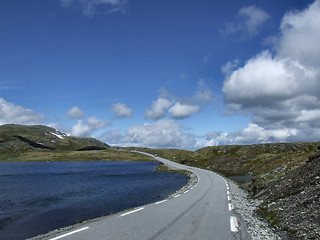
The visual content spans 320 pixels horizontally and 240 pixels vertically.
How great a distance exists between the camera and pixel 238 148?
10525 centimetres

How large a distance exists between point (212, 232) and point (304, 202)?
26.5 feet

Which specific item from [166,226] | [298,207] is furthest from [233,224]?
[298,207]

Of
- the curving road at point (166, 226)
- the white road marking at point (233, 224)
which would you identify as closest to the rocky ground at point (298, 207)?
the white road marking at point (233, 224)

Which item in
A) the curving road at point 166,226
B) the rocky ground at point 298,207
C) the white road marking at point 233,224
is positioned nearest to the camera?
the curving road at point 166,226

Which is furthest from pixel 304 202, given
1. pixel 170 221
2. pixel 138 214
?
pixel 138 214

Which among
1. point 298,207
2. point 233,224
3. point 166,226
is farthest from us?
point 298,207

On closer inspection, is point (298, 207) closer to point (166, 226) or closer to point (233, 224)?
point (233, 224)

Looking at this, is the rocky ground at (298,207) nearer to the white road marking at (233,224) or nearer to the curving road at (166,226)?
the white road marking at (233,224)

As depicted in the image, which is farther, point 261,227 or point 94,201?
point 94,201

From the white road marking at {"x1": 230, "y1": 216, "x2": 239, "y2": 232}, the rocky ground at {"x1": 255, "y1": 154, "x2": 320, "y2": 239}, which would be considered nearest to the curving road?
the white road marking at {"x1": 230, "y1": 216, "x2": 239, "y2": 232}

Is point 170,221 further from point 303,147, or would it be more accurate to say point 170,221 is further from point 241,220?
point 303,147

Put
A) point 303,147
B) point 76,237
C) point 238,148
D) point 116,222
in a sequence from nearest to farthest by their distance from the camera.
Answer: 1. point 76,237
2. point 116,222
3. point 303,147
4. point 238,148

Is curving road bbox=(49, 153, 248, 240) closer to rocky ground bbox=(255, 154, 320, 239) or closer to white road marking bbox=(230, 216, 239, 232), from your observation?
white road marking bbox=(230, 216, 239, 232)

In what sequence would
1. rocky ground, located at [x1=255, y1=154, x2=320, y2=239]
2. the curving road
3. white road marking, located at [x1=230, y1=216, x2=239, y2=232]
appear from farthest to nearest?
white road marking, located at [x1=230, y1=216, x2=239, y2=232], rocky ground, located at [x1=255, y1=154, x2=320, y2=239], the curving road
